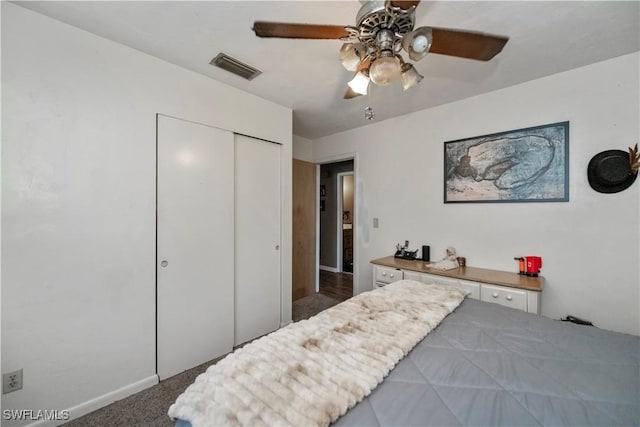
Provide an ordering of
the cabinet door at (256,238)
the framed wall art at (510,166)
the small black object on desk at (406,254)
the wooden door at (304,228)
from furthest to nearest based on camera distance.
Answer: the wooden door at (304,228) < the small black object on desk at (406,254) < the cabinet door at (256,238) < the framed wall art at (510,166)

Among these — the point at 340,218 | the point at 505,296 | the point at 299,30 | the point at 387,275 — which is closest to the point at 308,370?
the point at 299,30

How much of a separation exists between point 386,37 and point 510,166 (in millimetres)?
1901

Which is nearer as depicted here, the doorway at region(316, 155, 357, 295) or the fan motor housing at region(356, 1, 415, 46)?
the fan motor housing at region(356, 1, 415, 46)

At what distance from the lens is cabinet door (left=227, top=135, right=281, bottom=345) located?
2445 millimetres

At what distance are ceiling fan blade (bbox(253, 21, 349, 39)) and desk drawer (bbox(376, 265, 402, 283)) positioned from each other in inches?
86.3

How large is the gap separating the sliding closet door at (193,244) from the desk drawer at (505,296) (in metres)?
2.27

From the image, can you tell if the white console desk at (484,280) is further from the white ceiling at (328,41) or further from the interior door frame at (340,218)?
the interior door frame at (340,218)


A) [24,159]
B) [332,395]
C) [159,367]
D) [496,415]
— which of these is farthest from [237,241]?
[496,415]

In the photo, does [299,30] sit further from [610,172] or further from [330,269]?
[330,269]

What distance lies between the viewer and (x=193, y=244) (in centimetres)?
209

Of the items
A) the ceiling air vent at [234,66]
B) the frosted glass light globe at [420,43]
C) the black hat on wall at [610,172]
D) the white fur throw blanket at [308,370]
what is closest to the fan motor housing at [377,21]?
the frosted glass light globe at [420,43]

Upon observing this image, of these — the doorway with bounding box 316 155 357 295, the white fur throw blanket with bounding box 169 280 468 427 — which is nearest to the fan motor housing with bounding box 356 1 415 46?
the white fur throw blanket with bounding box 169 280 468 427

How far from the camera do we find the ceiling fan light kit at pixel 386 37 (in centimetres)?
108

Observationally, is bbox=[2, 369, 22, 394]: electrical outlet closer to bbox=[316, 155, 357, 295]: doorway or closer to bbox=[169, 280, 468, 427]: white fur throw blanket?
bbox=[169, 280, 468, 427]: white fur throw blanket
